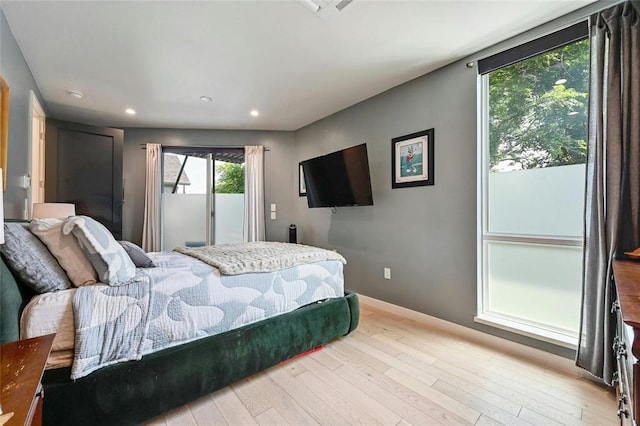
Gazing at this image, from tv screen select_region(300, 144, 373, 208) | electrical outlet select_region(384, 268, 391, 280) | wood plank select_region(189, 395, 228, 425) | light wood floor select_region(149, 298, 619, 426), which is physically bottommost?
wood plank select_region(189, 395, 228, 425)

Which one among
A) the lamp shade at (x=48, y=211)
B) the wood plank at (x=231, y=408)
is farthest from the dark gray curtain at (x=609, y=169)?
the lamp shade at (x=48, y=211)

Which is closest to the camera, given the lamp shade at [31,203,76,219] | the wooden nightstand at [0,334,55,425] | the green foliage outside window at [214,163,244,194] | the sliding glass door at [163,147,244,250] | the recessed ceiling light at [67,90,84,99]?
the wooden nightstand at [0,334,55,425]

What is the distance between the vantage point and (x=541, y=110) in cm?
212

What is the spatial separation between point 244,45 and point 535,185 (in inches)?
100

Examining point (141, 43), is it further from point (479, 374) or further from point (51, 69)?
point (479, 374)

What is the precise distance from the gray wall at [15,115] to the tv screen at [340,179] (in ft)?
8.68

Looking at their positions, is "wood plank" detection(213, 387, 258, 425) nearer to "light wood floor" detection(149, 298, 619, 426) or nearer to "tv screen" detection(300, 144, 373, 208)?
"light wood floor" detection(149, 298, 619, 426)

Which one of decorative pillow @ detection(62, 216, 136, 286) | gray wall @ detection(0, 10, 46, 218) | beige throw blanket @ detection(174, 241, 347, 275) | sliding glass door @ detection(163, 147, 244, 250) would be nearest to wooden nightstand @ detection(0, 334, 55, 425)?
decorative pillow @ detection(62, 216, 136, 286)

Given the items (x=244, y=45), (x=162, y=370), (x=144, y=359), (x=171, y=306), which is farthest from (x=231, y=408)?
(x=244, y=45)

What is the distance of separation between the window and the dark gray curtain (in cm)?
19

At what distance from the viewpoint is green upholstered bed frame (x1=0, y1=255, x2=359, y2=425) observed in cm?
122

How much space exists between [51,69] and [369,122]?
3156 mm

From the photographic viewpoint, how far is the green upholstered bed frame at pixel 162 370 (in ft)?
4.01

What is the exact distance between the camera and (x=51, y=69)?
250 centimetres
